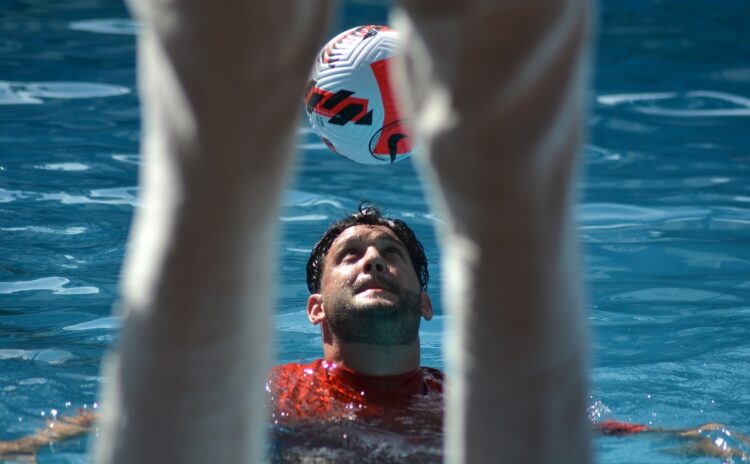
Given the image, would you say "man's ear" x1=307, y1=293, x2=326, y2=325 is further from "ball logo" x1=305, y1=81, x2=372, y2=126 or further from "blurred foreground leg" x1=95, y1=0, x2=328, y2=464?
"blurred foreground leg" x1=95, y1=0, x2=328, y2=464

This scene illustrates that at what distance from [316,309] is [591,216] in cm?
265

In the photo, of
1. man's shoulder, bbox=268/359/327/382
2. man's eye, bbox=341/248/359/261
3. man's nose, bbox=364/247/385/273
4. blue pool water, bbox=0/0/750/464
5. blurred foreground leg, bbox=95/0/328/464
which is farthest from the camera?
blue pool water, bbox=0/0/750/464

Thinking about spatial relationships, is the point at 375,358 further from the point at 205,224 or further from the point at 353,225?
the point at 205,224

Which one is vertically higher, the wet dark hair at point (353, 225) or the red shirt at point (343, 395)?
the wet dark hair at point (353, 225)

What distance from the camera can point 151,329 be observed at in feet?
4.73

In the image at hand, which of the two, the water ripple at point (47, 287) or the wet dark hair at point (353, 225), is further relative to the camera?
the water ripple at point (47, 287)

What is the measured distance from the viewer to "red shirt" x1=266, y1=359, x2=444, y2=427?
3.96 meters

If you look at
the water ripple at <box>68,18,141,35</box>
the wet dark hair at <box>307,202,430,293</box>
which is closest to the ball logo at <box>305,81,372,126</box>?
the wet dark hair at <box>307,202,430,293</box>

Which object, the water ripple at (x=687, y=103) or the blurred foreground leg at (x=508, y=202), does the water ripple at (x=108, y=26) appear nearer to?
the water ripple at (x=687, y=103)

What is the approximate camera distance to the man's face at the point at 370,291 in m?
4.18

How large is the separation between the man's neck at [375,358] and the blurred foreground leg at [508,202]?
2.64 meters

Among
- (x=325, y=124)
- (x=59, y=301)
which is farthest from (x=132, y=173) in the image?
(x=325, y=124)

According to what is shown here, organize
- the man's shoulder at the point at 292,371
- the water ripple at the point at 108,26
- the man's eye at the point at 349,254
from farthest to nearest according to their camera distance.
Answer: the water ripple at the point at 108,26 < the man's eye at the point at 349,254 < the man's shoulder at the point at 292,371

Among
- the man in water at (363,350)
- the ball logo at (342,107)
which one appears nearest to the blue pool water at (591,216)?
the man in water at (363,350)
